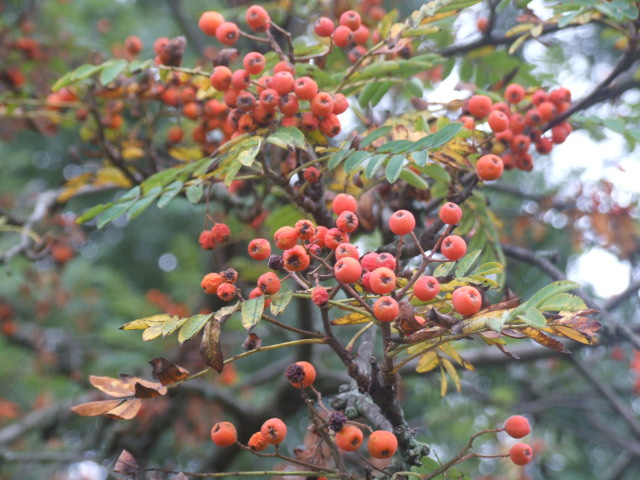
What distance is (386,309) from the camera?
127 centimetres

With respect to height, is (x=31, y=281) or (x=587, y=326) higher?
(x=587, y=326)

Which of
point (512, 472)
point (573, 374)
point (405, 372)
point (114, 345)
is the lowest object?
point (512, 472)

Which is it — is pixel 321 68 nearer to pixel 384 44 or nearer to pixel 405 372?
pixel 384 44

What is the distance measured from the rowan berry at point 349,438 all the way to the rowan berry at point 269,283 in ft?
1.17

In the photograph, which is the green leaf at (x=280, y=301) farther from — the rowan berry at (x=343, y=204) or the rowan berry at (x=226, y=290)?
the rowan berry at (x=343, y=204)

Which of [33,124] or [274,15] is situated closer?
[33,124]

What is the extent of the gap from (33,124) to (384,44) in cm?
203

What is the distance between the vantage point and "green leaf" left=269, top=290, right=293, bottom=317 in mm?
1360

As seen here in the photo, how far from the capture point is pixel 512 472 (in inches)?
216

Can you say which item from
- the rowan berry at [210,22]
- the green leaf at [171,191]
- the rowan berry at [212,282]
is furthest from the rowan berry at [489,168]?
the rowan berry at [210,22]

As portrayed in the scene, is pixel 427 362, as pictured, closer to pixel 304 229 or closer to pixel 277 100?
pixel 304 229

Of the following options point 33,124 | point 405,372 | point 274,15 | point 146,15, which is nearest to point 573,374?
point 405,372

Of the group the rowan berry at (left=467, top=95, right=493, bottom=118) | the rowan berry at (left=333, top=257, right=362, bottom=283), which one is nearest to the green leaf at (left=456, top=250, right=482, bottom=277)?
the rowan berry at (left=333, top=257, right=362, bottom=283)

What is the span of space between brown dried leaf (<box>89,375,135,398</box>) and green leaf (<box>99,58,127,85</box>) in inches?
40.1
